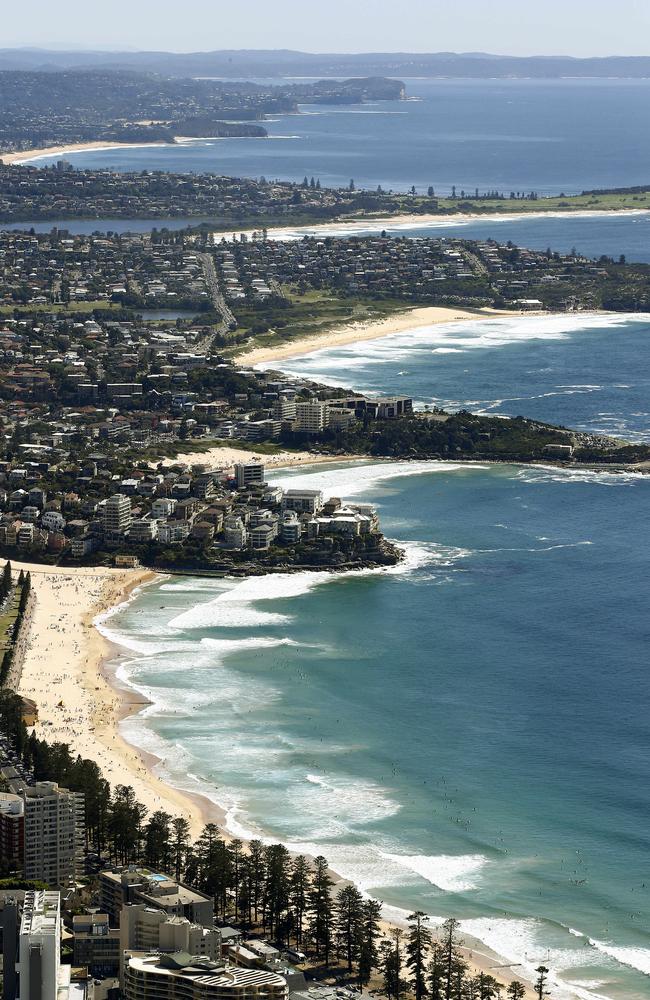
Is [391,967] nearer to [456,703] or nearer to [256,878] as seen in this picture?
[256,878]

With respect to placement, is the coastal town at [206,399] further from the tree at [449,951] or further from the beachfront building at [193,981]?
the beachfront building at [193,981]

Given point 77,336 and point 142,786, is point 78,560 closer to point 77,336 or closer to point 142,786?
point 142,786

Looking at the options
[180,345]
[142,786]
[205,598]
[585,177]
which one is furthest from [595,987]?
[585,177]

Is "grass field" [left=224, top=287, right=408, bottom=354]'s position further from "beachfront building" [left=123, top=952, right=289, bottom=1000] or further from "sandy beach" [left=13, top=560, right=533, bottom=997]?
"beachfront building" [left=123, top=952, right=289, bottom=1000]

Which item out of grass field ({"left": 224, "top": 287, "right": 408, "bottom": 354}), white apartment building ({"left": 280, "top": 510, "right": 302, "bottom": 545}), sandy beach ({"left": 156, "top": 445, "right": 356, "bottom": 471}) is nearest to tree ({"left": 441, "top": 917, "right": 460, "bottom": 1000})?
white apartment building ({"left": 280, "top": 510, "right": 302, "bottom": 545})

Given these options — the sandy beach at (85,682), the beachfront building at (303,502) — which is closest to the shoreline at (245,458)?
the beachfront building at (303,502)

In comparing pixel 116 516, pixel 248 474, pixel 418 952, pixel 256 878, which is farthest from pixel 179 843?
pixel 248 474
